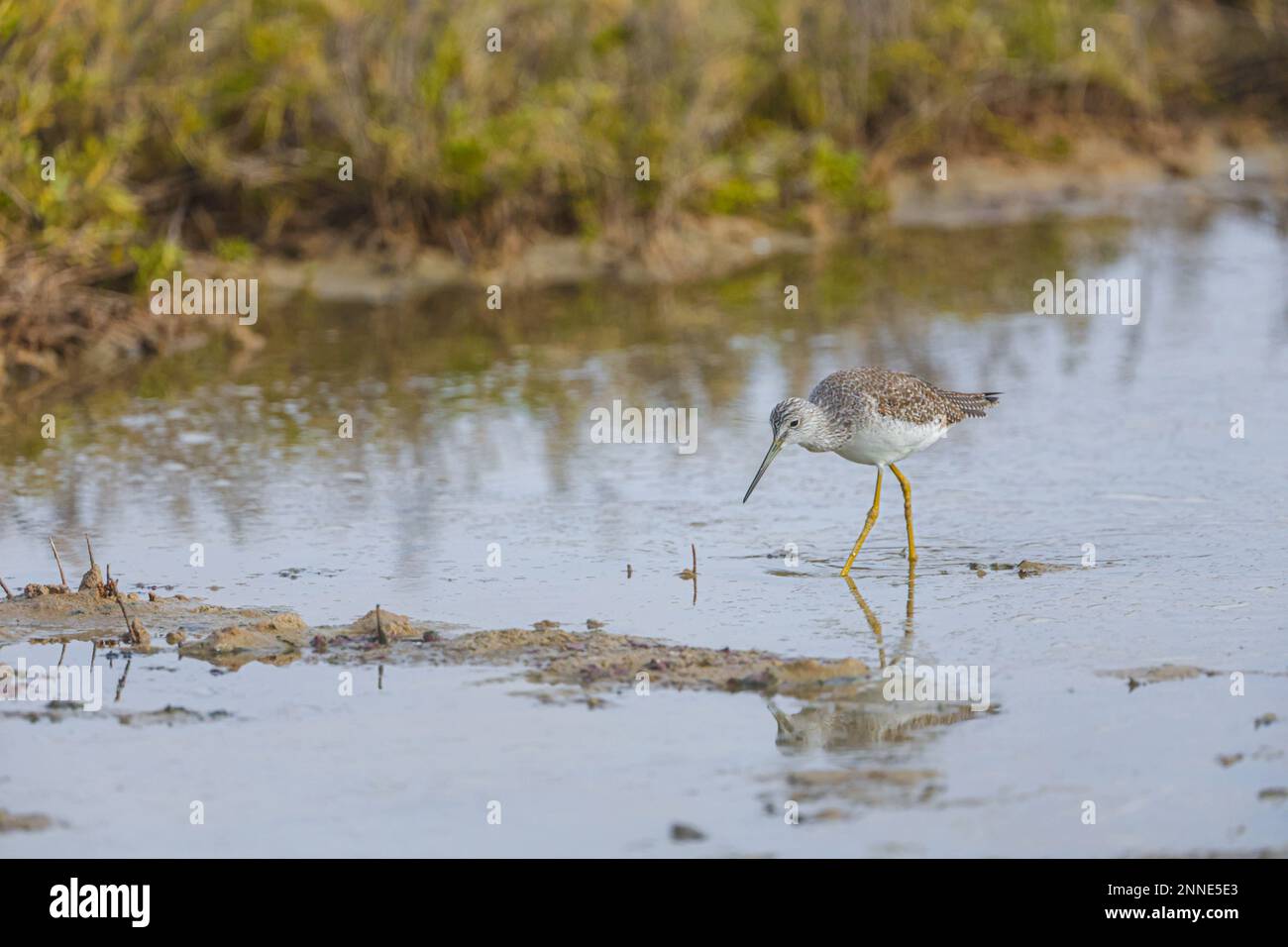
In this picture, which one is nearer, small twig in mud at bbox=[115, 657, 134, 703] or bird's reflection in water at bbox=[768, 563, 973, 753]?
bird's reflection in water at bbox=[768, 563, 973, 753]

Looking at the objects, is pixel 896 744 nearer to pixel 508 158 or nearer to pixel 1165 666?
pixel 1165 666

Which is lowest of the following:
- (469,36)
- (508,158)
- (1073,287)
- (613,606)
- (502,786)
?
(502,786)

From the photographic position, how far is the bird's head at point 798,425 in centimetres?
945

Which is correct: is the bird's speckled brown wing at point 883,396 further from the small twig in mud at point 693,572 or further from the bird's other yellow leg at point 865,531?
the small twig in mud at point 693,572

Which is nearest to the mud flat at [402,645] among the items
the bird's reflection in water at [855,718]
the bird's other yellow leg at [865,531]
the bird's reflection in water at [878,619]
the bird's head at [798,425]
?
the bird's reflection in water at [855,718]

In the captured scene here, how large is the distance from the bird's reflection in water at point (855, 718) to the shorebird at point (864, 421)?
6.17ft

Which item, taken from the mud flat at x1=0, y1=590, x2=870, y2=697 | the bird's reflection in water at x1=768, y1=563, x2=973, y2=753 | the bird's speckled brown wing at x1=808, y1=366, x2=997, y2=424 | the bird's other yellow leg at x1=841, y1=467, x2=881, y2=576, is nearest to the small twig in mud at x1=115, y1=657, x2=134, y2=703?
the mud flat at x1=0, y1=590, x2=870, y2=697

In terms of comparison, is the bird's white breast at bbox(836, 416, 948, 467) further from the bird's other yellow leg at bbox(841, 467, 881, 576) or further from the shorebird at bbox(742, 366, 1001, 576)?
the bird's other yellow leg at bbox(841, 467, 881, 576)

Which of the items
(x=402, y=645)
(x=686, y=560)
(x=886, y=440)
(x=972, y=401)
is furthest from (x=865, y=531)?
(x=402, y=645)

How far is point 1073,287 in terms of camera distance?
1695 centimetres

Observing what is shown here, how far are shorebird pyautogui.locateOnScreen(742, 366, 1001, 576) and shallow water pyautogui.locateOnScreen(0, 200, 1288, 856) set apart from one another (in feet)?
1.65

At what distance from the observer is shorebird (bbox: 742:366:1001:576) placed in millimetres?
9484

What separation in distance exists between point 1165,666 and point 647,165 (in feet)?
35.0

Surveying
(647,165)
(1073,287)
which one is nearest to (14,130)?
(647,165)
